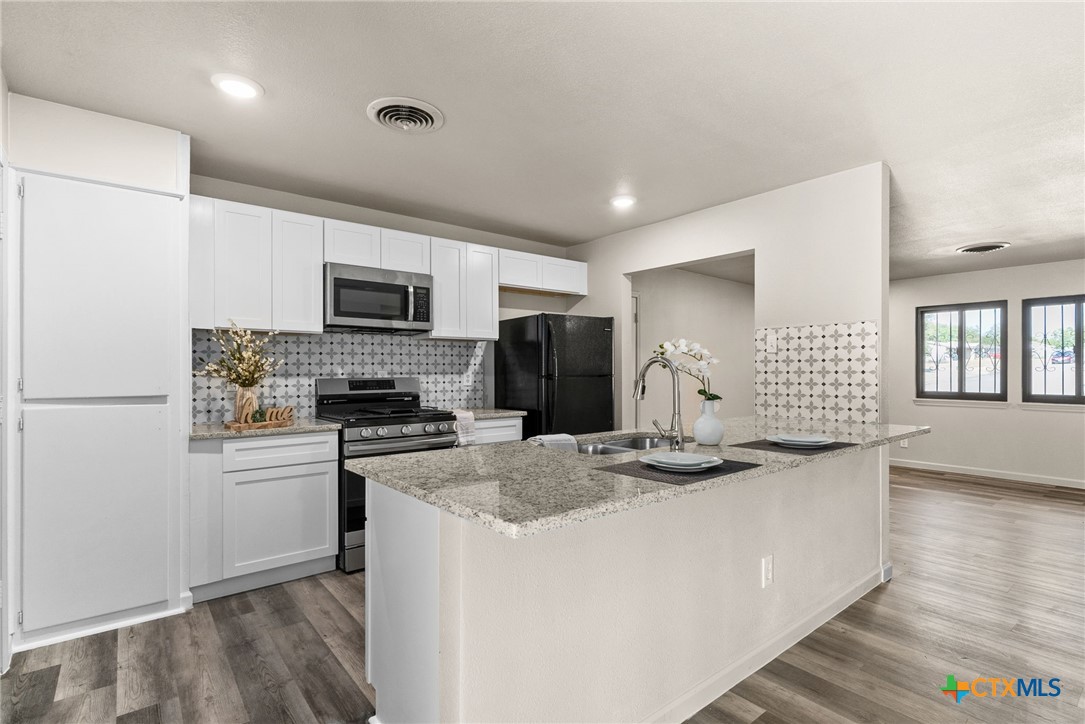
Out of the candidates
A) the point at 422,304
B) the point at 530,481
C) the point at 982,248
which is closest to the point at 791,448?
the point at 530,481

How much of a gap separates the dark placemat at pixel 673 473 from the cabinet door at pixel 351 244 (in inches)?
99.2

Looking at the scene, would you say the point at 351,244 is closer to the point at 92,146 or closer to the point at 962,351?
the point at 92,146

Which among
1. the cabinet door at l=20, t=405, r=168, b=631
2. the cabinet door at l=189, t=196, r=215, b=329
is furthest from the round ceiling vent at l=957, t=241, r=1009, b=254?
the cabinet door at l=20, t=405, r=168, b=631

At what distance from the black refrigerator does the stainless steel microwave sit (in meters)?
0.77

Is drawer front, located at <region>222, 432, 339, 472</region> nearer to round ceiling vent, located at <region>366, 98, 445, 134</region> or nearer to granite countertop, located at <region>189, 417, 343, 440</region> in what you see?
granite countertop, located at <region>189, 417, 343, 440</region>

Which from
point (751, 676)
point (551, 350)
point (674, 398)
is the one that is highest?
point (551, 350)

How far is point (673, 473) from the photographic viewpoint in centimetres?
162

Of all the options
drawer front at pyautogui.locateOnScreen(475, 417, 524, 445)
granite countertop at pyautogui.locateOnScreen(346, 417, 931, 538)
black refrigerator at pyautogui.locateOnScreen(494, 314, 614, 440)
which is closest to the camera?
granite countertop at pyautogui.locateOnScreen(346, 417, 931, 538)

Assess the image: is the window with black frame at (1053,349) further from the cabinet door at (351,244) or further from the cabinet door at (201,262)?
the cabinet door at (201,262)

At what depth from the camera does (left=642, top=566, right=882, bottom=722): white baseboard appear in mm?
1848

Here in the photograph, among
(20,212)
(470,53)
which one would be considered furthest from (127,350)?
(470,53)

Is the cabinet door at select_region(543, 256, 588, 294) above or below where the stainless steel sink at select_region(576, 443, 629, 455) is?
above

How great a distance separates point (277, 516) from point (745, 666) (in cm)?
247

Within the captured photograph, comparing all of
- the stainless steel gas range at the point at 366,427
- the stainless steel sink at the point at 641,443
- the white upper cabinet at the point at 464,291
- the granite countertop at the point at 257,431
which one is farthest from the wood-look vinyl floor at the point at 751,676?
the white upper cabinet at the point at 464,291
